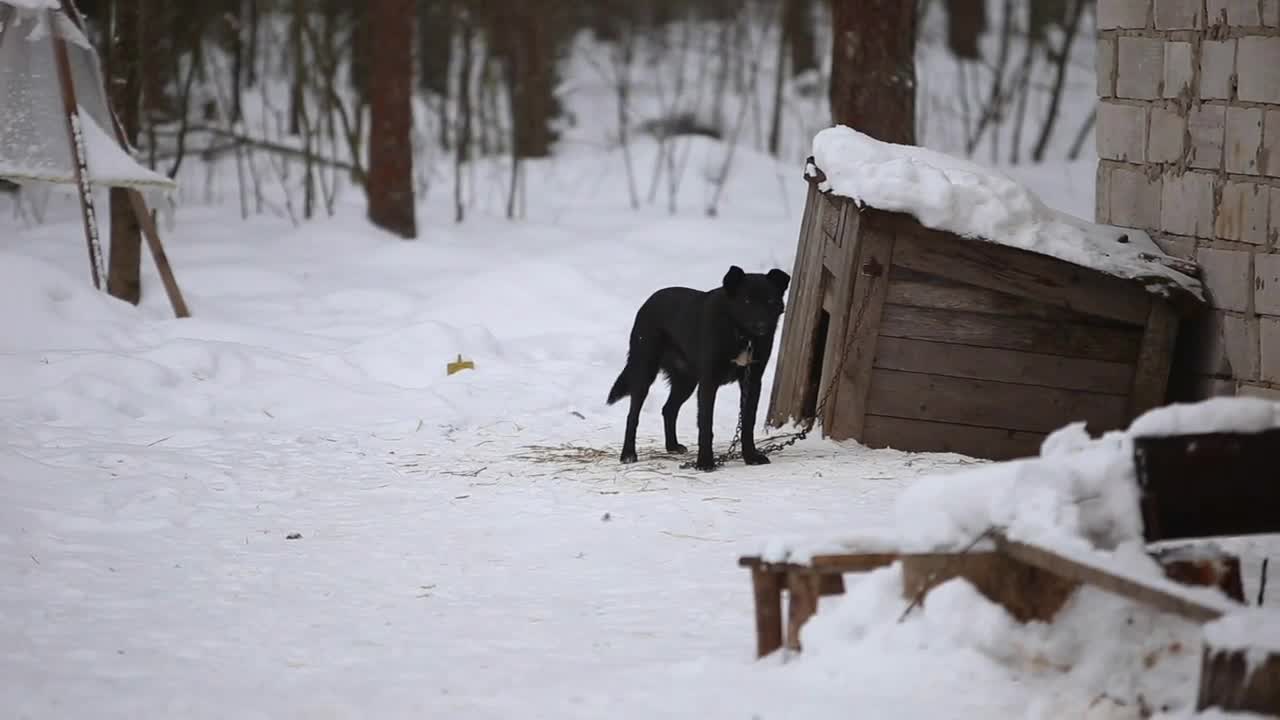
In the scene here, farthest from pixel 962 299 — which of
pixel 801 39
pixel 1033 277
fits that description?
pixel 801 39

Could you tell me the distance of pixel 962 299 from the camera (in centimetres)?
671

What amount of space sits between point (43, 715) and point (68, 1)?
26.6ft

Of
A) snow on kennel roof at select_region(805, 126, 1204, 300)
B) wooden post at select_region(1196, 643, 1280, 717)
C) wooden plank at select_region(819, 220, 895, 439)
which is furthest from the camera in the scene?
wooden plank at select_region(819, 220, 895, 439)

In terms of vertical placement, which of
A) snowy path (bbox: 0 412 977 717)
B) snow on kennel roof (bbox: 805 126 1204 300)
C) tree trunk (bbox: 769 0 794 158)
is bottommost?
snowy path (bbox: 0 412 977 717)

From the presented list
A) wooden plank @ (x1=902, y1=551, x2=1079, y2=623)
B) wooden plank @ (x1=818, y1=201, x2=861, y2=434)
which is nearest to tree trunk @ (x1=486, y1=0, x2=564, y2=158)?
wooden plank @ (x1=818, y1=201, x2=861, y2=434)

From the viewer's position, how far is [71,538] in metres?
5.51

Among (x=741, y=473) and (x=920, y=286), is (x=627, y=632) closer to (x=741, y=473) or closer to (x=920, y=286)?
(x=741, y=473)

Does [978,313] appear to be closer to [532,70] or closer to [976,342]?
[976,342]

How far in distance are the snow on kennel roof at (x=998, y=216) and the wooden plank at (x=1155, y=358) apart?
15cm

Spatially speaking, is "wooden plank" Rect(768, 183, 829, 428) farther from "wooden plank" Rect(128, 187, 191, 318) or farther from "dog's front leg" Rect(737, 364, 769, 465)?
"wooden plank" Rect(128, 187, 191, 318)

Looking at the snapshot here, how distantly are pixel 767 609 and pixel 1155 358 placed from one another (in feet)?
11.6

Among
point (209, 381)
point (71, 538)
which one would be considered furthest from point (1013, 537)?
point (209, 381)

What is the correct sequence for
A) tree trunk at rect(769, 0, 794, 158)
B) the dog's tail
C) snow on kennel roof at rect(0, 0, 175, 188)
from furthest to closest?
tree trunk at rect(769, 0, 794, 158), snow on kennel roof at rect(0, 0, 175, 188), the dog's tail

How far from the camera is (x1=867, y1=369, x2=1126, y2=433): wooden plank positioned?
6.68 m
